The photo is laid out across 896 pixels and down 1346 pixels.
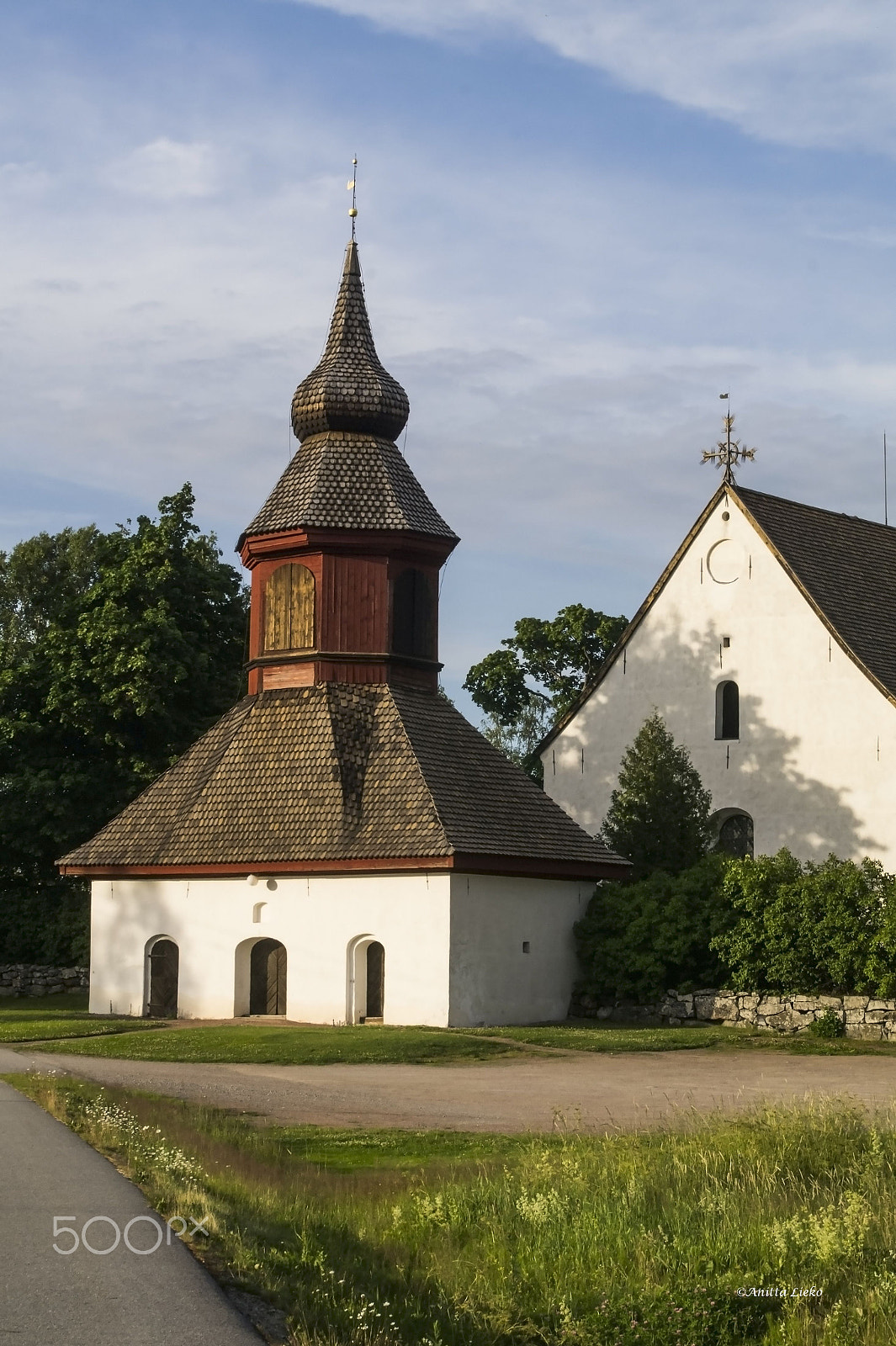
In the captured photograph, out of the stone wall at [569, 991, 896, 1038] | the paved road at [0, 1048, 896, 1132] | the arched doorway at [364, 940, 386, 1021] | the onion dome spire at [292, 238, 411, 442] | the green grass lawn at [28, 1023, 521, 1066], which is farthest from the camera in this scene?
the onion dome spire at [292, 238, 411, 442]

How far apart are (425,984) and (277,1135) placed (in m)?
15.0

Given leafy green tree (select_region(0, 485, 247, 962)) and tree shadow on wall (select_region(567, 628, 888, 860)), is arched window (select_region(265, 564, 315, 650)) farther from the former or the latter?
tree shadow on wall (select_region(567, 628, 888, 860))

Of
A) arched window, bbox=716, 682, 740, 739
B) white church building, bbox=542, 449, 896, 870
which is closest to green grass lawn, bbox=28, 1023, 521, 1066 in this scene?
white church building, bbox=542, 449, 896, 870

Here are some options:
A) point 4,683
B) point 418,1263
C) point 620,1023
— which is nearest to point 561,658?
point 4,683

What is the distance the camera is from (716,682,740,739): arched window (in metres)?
41.6

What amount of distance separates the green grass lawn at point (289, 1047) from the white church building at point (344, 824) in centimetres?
327

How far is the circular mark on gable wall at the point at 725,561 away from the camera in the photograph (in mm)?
41781

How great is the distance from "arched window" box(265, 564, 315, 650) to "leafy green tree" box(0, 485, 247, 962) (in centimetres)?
576

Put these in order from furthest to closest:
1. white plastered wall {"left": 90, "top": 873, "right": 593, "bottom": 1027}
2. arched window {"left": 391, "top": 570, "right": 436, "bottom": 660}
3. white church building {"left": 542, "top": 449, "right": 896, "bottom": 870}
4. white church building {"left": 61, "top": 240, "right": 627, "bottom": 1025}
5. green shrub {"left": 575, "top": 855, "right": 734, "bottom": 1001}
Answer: white church building {"left": 542, "top": 449, "right": 896, "bottom": 870} → arched window {"left": 391, "top": 570, "right": 436, "bottom": 660} → green shrub {"left": 575, "top": 855, "right": 734, "bottom": 1001} → white church building {"left": 61, "top": 240, "right": 627, "bottom": 1025} → white plastered wall {"left": 90, "top": 873, "right": 593, "bottom": 1027}

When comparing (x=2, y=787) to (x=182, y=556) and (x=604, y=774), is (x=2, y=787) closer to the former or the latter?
(x=182, y=556)

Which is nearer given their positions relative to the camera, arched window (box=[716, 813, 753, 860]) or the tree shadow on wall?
the tree shadow on wall

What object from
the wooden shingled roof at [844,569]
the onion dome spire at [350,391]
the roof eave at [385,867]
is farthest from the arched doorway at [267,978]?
the wooden shingled roof at [844,569]

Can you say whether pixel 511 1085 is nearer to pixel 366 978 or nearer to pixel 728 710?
pixel 366 978

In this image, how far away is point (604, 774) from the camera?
42.9 m
